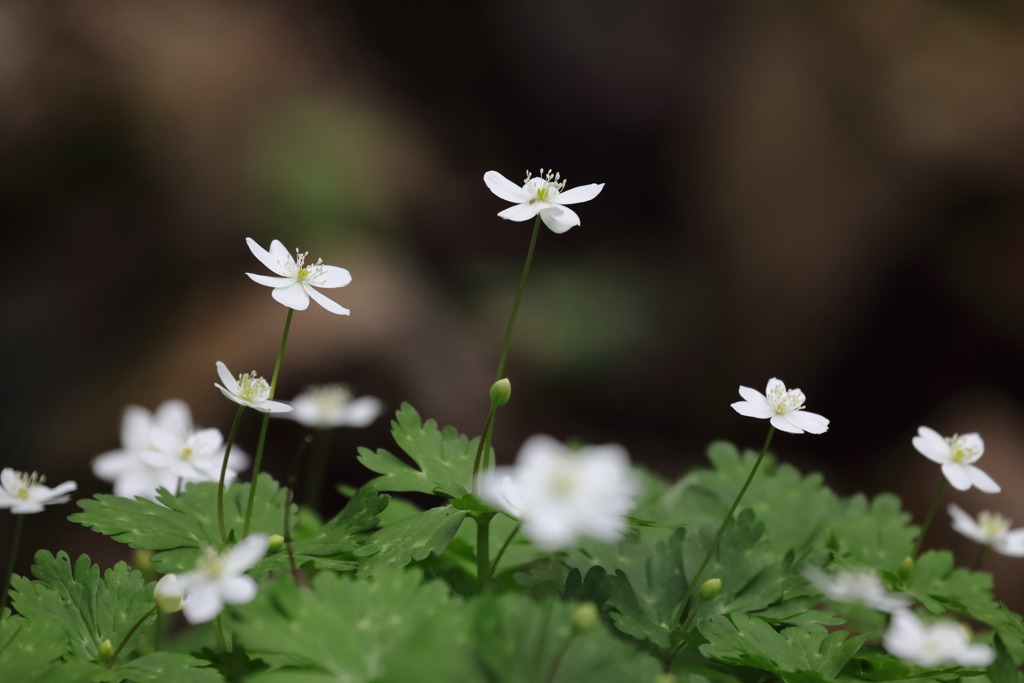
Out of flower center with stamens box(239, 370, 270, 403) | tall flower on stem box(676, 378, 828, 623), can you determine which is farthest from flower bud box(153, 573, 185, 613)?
tall flower on stem box(676, 378, 828, 623)

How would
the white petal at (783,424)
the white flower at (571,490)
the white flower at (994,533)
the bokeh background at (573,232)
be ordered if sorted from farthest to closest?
the bokeh background at (573,232), the white flower at (994,533), the white petal at (783,424), the white flower at (571,490)

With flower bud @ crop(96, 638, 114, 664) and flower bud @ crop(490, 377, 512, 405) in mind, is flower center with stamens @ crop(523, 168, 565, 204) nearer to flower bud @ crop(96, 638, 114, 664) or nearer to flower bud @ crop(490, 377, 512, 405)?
flower bud @ crop(490, 377, 512, 405)

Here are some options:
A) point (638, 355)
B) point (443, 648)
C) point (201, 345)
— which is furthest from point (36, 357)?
point (443, 648)

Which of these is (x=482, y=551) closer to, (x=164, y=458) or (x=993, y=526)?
(x=164, y=458)

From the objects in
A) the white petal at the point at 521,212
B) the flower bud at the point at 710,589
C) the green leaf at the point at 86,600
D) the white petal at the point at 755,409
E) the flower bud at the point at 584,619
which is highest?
the white petal at the point at 521,212

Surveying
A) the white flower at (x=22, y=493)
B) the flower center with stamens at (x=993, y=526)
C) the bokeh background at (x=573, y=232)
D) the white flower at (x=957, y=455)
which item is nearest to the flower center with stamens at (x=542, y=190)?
the white flower at (x=957, y=455)

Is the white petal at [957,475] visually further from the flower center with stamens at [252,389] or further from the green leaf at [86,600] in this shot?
the green leaf at [86,600]
